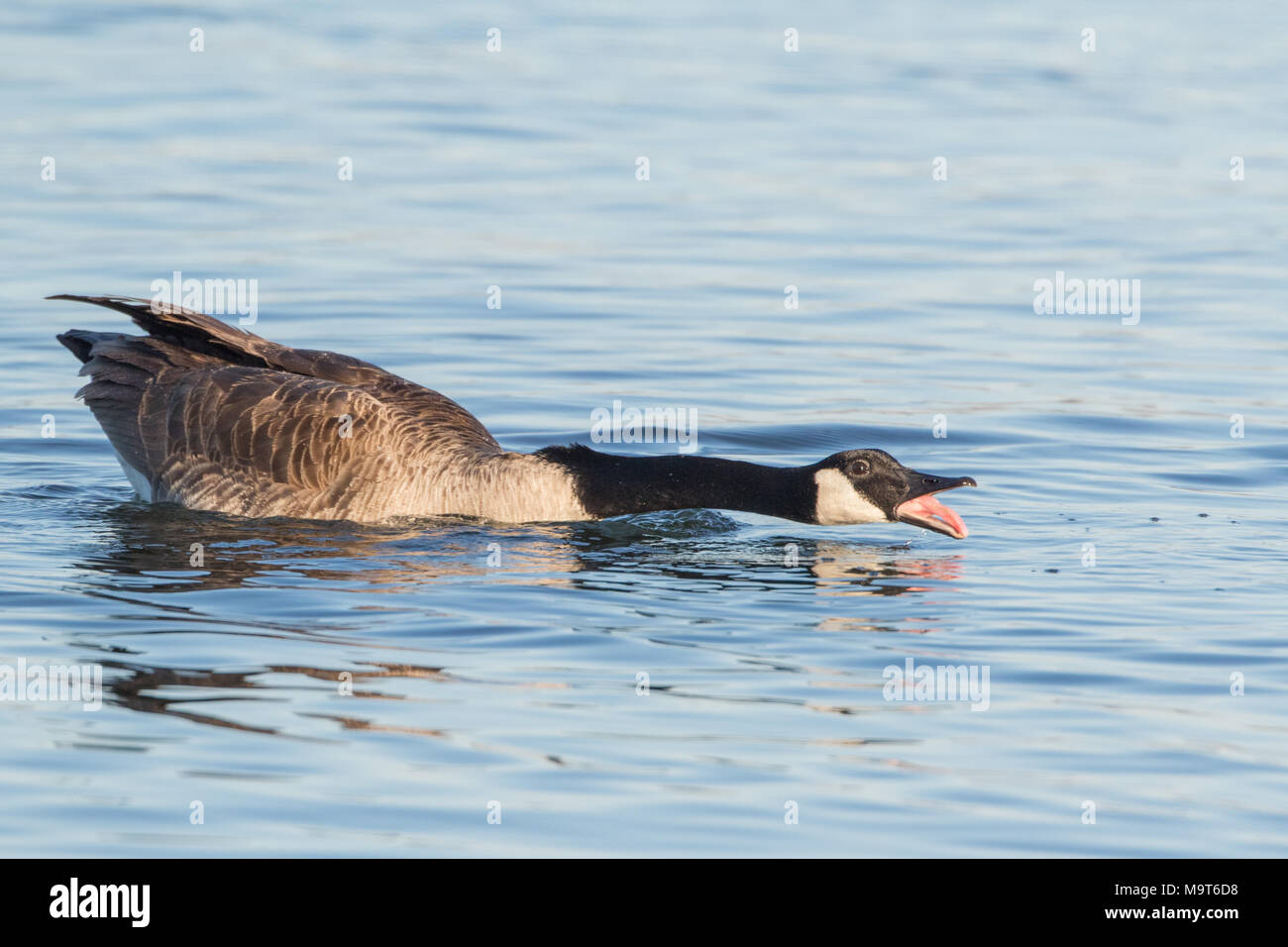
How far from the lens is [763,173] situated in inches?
1017

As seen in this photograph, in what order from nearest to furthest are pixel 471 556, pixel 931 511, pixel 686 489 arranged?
pixel 471 556 < pixel 931 511 < pixel 686 489

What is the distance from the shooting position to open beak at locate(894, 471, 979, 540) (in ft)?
38.6

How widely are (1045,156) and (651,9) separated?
45.8ft
